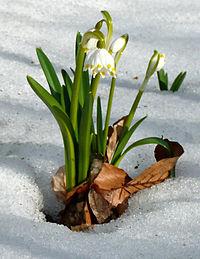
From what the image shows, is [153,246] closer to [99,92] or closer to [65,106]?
[65,106]

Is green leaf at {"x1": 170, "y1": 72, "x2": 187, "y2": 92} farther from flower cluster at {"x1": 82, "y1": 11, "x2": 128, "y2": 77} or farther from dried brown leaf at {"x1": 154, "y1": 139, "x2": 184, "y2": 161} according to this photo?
flower cluster at {"x1": 82, "y1": 11, "x2": 128, "y2": 77}

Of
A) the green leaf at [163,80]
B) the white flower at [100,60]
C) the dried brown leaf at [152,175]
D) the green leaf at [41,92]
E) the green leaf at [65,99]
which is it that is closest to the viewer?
the white flower at [100,60]

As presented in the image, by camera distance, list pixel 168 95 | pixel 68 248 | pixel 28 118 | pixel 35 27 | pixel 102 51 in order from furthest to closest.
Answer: pixel 35 27, pixel 168 95, pixel 28 118, pixel 68 248, pixel 102 51

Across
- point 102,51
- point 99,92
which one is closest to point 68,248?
point 102,51

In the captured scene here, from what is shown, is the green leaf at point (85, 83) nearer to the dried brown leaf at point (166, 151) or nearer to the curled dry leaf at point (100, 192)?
the curled dry leaf at point (100, 192)

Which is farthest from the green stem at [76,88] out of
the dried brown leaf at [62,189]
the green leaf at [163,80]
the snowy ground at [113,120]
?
the green leaf at [163,80]

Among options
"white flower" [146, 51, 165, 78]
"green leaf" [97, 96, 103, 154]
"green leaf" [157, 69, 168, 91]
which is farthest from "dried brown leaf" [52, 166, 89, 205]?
"green leaf" [157, 69, 168, 91]

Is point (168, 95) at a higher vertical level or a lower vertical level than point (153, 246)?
higher
